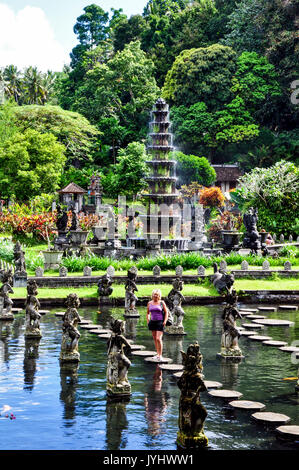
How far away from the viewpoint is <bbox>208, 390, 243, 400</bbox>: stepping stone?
39.9ft

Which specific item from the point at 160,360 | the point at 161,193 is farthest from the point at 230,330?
the point at 161,193

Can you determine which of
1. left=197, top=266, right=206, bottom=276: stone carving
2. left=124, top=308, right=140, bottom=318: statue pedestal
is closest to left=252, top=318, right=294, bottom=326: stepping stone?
left=124, top=308, right=140, bottom=318: statue pedestal

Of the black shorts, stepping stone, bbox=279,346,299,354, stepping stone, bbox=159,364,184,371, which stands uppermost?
the black shorts

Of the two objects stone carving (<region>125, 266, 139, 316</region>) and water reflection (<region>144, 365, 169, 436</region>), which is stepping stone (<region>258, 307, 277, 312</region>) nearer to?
stone carving (<region>125, 266, 139, 316</region>)

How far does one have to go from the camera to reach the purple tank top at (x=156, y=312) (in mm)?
14678

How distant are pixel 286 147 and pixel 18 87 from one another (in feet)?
129

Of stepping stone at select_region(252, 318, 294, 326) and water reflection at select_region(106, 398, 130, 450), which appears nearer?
water reflection at select_region(106, 398, 130, 450)

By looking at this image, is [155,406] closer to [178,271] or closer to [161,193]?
[178,271]

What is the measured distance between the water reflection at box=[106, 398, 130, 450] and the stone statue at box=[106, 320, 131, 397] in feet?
0.63

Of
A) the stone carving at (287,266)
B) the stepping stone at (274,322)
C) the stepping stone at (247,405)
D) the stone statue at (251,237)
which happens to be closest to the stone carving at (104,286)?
the stepping stone at (274,322)

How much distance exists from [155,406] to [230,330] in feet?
13.9

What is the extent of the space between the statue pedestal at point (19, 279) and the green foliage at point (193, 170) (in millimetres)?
34635

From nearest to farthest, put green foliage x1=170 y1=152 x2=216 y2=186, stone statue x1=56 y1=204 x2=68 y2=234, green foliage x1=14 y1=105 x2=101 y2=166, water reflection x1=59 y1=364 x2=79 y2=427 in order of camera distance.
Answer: water reflection x1=59 y1=364 x2=79 y2=427 < stone statue x1=56 y1=204 x2=68 y2=234 < green foliage x1=14 y1=105 x2=101 y2=166 < green foliage x1=170 y1=152 x2=216 y2=186

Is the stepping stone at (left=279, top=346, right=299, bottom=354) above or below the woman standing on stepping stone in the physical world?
below
